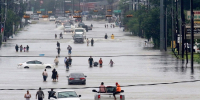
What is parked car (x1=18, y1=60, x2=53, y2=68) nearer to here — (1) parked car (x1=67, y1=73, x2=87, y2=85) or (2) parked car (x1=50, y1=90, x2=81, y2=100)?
(1) parked car (x1=67, y1=73, x2=87, y2=85)

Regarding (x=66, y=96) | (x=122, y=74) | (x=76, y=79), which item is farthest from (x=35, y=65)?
(x=66, y=96)

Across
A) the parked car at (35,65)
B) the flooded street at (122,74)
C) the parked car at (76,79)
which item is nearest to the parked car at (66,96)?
the flooded street at (122,74)

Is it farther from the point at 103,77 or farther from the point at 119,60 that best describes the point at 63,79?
the point at 119,60

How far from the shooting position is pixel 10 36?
127188 mm

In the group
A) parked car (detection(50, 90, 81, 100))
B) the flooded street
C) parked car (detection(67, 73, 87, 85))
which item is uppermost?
parked car (detection(50, 90, 81, 100))

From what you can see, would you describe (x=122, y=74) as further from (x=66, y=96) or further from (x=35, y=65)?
(x=66, y=96)

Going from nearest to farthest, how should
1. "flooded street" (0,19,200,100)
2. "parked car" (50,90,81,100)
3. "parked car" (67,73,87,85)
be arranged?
"parked car" (50,90,81,100), "flooded street" (0,19,200,100), "parked car" (67,73,87,85)

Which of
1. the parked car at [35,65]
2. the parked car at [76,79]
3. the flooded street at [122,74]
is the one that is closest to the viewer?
the flooded street at [122,74]

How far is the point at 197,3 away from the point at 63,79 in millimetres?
53105

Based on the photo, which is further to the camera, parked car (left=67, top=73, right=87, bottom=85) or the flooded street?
parked car (left=67, top=73, right=87, bottom=85)

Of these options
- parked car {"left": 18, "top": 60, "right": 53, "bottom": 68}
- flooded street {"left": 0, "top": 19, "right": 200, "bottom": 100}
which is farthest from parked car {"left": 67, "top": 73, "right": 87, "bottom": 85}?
parked car {"left": 18, "top": 60, "right": 53, "bottom": 68}

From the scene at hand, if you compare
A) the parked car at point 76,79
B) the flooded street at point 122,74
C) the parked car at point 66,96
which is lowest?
the flooded street at point 122,74

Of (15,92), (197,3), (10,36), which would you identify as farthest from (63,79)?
(10,36)

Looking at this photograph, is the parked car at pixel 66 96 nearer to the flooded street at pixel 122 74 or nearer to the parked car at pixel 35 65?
the flooded street at pixel 122 74
